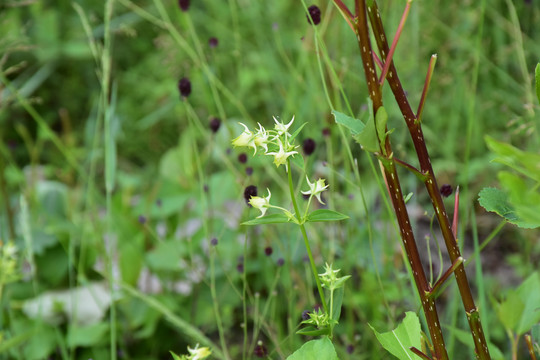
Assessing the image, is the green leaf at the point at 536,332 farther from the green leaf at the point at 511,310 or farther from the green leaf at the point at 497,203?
the green leaf at the point at 497,203

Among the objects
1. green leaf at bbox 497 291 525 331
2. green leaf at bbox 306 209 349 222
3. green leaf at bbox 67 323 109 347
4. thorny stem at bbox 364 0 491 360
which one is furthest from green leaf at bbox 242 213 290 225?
green leaf at bbox 67 323 109 347

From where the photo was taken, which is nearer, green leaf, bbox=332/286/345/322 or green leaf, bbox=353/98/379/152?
green leaf, bbox=353/98/379/152

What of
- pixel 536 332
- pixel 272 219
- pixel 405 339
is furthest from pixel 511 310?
pixel 272 219

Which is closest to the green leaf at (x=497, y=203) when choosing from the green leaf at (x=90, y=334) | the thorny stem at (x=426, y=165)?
the thorny stem at (x=426, y=165)

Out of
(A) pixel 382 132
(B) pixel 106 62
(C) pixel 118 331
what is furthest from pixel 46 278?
(A) pixel 382 132

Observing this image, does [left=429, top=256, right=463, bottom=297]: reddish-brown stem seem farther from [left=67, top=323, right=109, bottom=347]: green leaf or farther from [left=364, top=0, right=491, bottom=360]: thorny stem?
[left=67, top=323, right=109, bottom=347]: green leaf

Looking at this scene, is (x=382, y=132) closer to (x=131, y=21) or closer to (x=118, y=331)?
(x=118, y=331)
